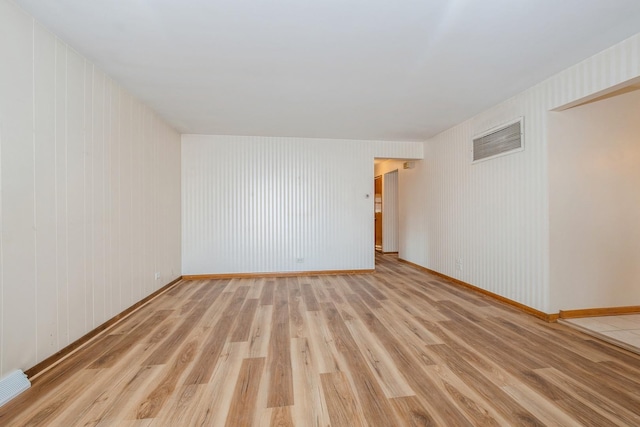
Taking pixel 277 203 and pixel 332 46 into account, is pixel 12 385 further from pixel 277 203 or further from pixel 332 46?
pixel 277 203

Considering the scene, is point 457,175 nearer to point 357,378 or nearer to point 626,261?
point 626,261

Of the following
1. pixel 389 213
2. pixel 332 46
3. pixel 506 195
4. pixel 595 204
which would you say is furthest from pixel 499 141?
pixel 389 213

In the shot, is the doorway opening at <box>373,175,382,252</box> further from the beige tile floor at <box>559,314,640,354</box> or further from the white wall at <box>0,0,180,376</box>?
the white wall at <box>0,0,180,376</box>

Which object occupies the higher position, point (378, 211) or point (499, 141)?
point (499, 141)

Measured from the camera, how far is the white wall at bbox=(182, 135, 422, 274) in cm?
467

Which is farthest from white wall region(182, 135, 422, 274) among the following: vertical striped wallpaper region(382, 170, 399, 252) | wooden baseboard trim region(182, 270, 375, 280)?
vertical striped wallpaper region(382, 170, 399, 252)

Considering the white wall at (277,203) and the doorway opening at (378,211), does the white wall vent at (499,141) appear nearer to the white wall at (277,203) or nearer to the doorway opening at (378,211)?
the white wall at (277,203)

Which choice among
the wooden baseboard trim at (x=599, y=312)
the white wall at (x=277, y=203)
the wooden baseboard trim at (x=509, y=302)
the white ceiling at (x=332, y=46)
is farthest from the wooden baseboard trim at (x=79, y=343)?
the wooden baseboard trim at (x=599, y=312)

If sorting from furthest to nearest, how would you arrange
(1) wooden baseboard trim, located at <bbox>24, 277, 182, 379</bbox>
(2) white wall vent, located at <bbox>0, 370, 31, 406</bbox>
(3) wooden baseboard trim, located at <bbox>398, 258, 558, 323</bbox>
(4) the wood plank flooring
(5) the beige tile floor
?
(3) wooden baseboard trim, located at <bbox>398, 258, 558, 323</bbox>, (5) the beige tile floor, (1) wooden baseboard trim, located at <bbox>24, 277, 182, 379</bbox>, (2) white wall vent, located at <bbox>0, 370, 31, 406</bbox>, (4) the wood plank flooring

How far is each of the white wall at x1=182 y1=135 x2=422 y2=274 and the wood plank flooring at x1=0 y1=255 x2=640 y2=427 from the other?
5.82ft

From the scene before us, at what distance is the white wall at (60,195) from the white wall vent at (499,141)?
4508 mm

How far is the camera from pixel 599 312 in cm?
282

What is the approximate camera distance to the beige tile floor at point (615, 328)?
87.5 inches

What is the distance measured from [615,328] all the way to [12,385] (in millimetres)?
4827
